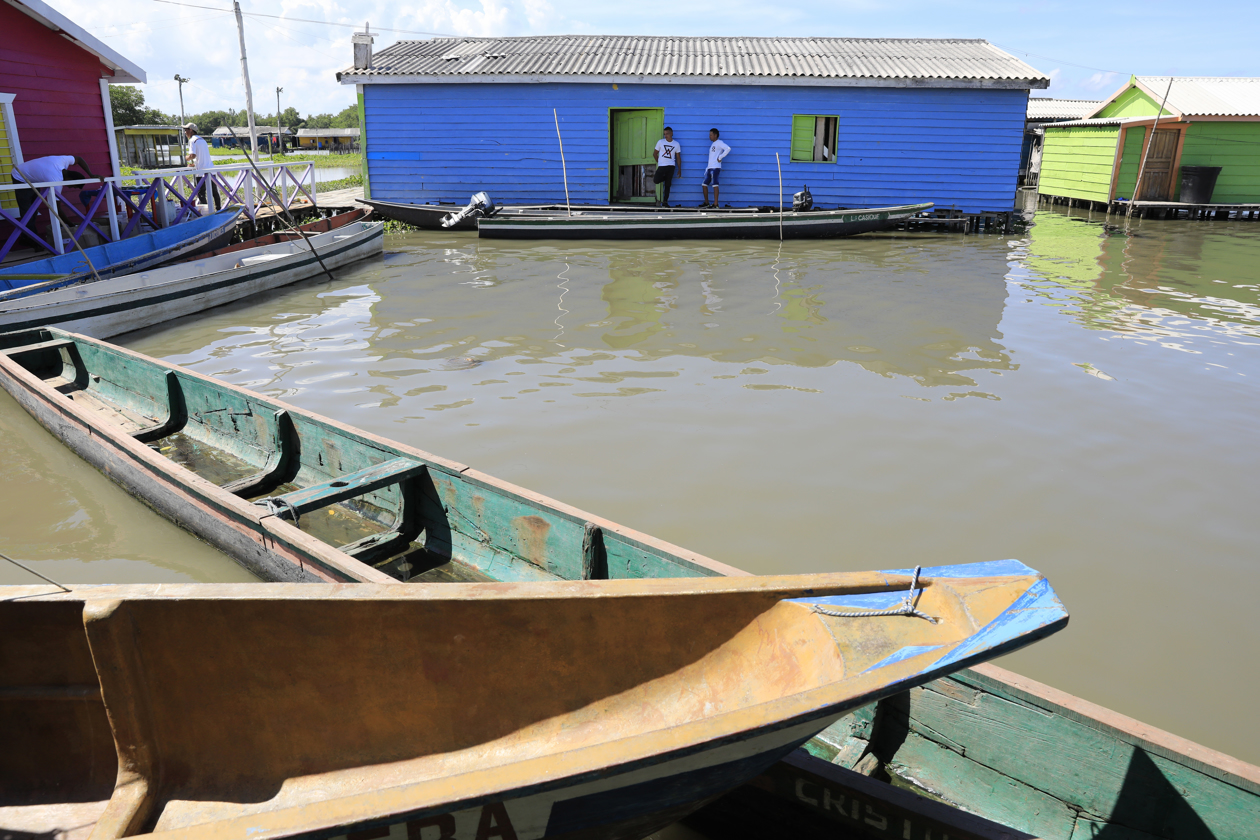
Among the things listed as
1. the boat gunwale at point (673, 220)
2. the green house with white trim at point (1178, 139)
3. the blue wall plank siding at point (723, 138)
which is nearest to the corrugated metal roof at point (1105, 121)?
the green house with white trim at point (1178, 139)

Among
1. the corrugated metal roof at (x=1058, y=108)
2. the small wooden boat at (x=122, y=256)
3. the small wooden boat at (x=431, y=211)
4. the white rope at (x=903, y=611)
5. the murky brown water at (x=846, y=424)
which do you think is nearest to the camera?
the white rope at (x=903, y=611)

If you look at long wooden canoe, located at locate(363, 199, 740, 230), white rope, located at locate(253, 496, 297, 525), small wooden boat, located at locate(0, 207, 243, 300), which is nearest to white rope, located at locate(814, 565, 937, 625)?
white rope, located at locate(253, 496, 297, 525)

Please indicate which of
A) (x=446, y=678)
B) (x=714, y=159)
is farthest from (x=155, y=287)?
(x=714, y=159)

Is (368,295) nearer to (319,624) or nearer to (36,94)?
(36,94)

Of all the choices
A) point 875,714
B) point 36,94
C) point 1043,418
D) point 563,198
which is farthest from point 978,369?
point 36,94

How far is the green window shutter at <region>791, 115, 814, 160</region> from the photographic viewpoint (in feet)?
56.2

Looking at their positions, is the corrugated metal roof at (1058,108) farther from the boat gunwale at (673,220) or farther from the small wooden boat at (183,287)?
the small wooden boat at (183,287)

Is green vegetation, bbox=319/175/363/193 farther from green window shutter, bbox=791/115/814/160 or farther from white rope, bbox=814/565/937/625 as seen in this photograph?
white rope, bbox=814/565/937/625

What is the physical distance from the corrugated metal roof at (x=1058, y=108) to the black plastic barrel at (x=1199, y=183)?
34.6 feet

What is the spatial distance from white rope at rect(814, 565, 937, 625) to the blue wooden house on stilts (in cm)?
1635

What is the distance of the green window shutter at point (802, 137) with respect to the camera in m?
17.1

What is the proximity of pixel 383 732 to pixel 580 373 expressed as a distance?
5.04 meters

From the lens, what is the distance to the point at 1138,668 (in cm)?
346

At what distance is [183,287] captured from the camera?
9555 mm
